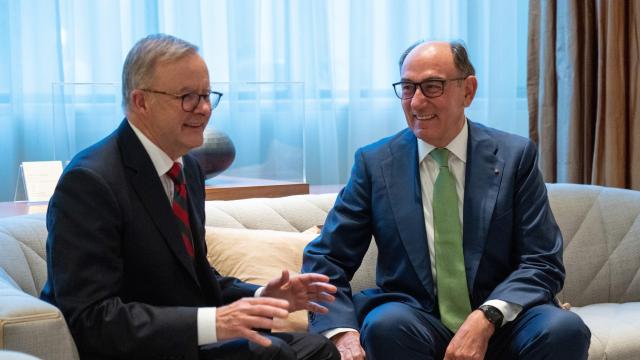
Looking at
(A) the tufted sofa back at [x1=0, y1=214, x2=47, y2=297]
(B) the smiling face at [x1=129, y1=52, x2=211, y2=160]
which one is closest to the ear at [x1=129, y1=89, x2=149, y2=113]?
(B) the smiling face at [x1=129, y1=52, x2=211, y2=160]

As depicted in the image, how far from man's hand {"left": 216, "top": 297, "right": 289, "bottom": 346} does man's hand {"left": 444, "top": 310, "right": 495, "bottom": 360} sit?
573 millimetres

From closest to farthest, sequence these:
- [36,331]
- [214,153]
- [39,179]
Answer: [36,331]
[39,179]
[214,153]

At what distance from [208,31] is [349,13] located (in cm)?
72

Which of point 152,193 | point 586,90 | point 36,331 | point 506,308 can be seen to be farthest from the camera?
point 586,90

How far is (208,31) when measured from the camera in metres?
3.93

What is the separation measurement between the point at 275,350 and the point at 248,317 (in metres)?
0.19

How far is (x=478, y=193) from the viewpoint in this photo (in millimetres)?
2457

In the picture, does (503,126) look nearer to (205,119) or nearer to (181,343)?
(205,119)

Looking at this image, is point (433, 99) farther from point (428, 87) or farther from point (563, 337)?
point (563, 337)

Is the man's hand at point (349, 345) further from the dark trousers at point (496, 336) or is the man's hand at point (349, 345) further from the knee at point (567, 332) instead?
the knee at point (567, 332)

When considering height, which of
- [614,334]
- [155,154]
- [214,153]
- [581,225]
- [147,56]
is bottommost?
[614,334]

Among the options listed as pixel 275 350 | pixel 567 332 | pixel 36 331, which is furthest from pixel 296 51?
pixel 36 331

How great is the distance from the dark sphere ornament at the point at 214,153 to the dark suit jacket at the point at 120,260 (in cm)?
117

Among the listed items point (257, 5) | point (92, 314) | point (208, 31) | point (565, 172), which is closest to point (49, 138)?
point (208, 31)
